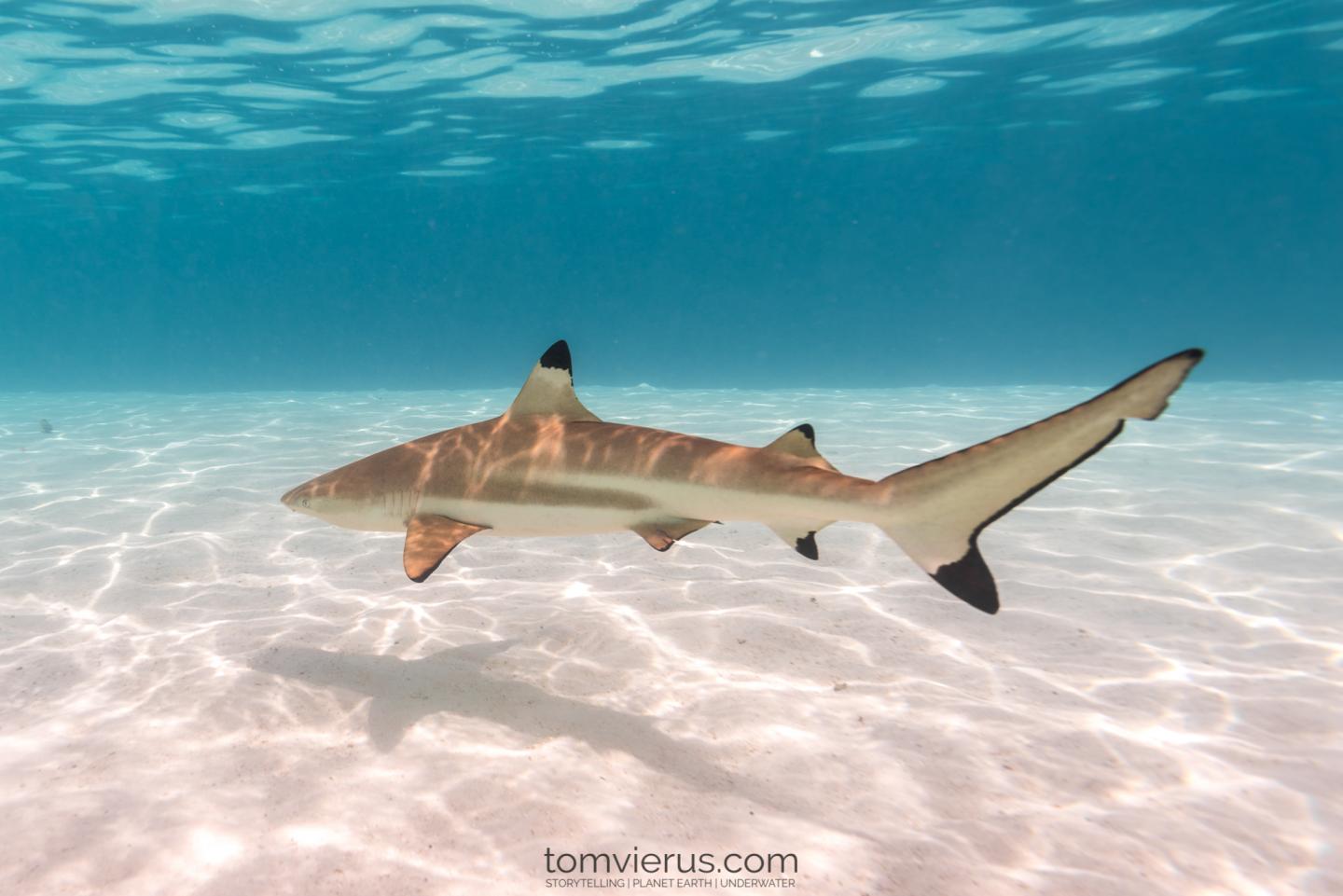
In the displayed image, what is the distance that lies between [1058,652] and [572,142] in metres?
35.3

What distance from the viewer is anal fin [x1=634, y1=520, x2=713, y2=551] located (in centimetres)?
308

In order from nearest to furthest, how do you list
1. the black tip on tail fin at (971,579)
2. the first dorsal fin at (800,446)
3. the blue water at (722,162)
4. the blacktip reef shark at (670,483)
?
the blacktip reef shark at (670,483)
the black tip on tail fin at (971,579)
the first dorsal fin at (800,446)
the blue water at (722,162)

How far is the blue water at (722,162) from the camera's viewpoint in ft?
69.5

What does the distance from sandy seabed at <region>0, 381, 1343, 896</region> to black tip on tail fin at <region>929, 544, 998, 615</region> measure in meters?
0.97

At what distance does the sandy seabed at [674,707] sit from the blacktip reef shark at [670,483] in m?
0.96

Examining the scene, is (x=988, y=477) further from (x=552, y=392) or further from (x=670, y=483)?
(x=552, y=392)

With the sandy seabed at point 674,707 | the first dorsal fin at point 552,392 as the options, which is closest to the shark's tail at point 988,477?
the sandy seabed at point 674,707

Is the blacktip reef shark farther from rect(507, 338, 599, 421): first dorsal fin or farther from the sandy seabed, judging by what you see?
the sandy seabed

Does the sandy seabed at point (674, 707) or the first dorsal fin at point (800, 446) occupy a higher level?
the first dorsal fin at point (800, 446)

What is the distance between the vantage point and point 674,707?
12.2 feet

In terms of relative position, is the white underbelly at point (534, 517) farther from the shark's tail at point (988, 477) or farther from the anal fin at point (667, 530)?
the shark's tail at point (988, 477)

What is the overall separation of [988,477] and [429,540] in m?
2.40

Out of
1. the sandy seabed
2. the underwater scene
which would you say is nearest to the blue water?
the underwater scene

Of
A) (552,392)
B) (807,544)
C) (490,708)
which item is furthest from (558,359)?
(490,708)
